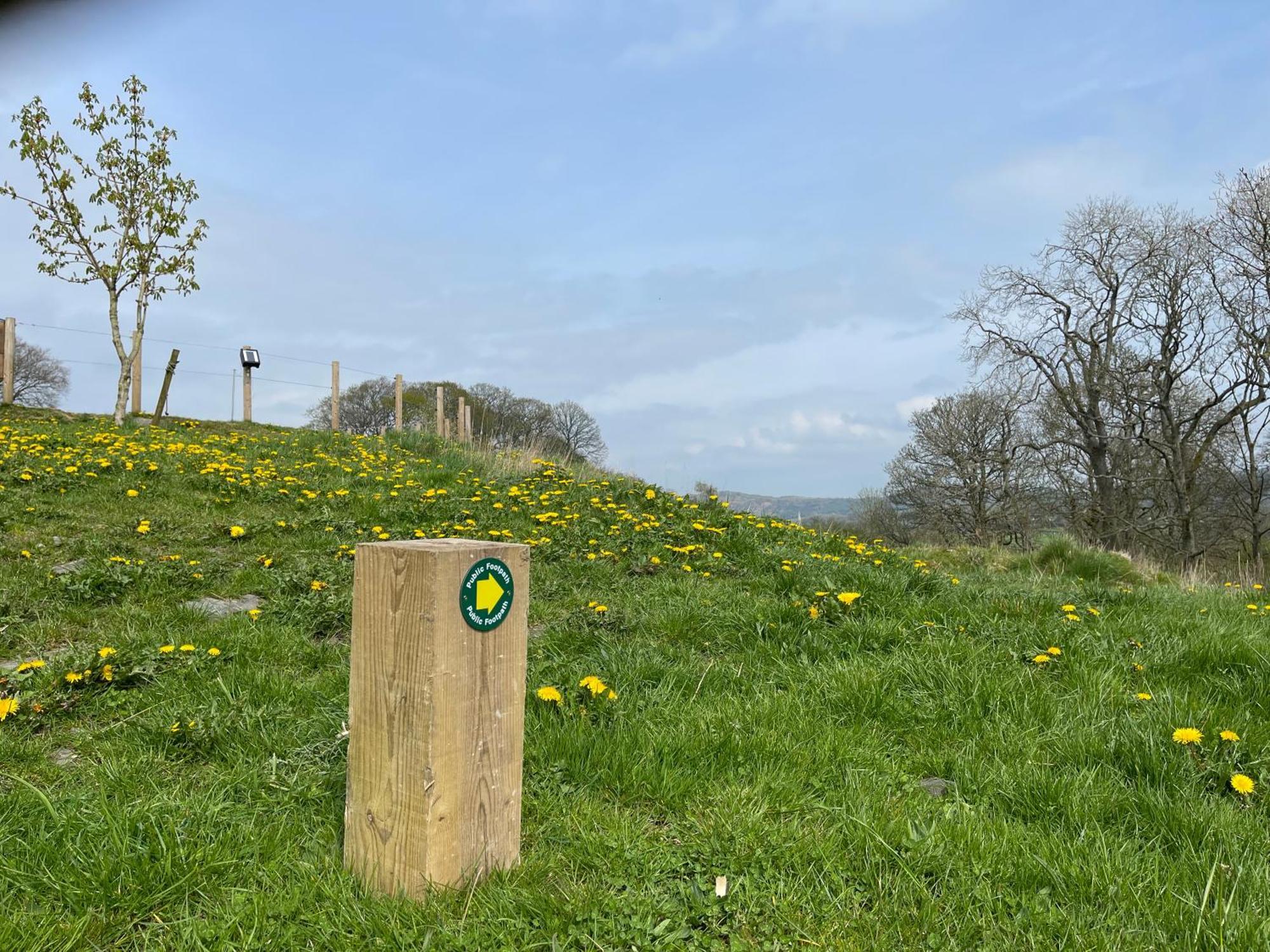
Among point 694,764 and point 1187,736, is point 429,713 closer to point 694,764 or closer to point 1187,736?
point 694,764

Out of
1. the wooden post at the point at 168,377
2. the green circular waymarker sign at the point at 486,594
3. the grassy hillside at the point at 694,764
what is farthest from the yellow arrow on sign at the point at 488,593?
the wooden post at the point at 168,377

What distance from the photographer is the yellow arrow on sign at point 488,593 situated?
6.01ft

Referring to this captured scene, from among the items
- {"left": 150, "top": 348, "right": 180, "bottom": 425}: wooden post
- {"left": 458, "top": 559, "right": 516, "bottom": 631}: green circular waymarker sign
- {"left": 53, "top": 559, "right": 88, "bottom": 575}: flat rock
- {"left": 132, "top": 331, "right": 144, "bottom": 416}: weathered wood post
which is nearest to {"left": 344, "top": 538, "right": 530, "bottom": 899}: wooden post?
{"left": 458, "top": 559, "right": 516, "bottom": 631}: green circular waymarker sign

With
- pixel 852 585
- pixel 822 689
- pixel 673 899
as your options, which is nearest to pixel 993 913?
pixel 673 899

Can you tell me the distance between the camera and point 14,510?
627 centimetres

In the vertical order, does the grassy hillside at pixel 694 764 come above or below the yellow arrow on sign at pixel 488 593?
below

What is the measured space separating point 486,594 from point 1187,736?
2598mm

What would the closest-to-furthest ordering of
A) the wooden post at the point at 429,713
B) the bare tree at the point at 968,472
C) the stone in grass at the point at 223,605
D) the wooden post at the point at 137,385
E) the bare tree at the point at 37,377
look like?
the wooden post at the point at 429,713 → the stone in grass at the point at 223,605 → the wooden post at the point at 137,385 → the bare tree at the point at 968,472 → the bare tree at the point at 37,377

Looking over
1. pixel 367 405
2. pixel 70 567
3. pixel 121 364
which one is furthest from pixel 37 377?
pixel 70 567

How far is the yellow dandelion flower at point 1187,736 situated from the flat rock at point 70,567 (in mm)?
6241

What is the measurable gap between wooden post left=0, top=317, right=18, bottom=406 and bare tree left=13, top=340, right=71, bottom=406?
70.3ft

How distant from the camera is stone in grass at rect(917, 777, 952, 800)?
2.50 metres

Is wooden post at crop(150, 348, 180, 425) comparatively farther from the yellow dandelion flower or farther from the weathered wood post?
the yellow dandelion flower

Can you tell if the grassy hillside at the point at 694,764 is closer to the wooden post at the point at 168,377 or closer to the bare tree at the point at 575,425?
the wooden post at the point at 168,377
